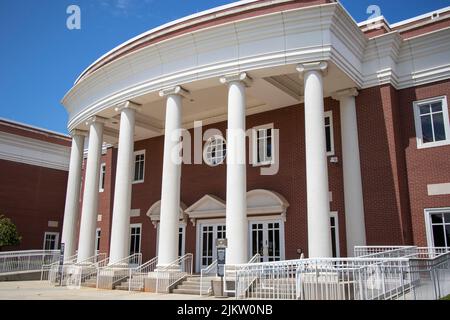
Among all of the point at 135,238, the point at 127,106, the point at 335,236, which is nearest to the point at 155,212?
the point at 135,238

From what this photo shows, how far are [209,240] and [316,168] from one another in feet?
30.3

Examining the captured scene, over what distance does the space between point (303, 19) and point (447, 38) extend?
5.55 metres

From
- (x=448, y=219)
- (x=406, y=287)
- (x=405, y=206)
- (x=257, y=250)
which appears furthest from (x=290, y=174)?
(x=406, y=287)

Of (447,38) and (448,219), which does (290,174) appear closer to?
(448,219)

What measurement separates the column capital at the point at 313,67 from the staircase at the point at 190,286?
8.17m

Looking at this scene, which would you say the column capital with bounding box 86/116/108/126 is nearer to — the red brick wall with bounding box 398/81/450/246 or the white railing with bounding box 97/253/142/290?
the white railing with bounding box 97/253/142/290

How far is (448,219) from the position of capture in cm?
1557

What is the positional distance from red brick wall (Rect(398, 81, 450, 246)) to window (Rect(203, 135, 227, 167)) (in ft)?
28.3

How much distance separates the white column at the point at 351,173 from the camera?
1638 centimetres

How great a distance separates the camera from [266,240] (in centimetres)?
1923

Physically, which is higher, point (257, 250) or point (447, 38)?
point (447, 38)

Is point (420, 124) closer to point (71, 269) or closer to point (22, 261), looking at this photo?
point (71, 269)

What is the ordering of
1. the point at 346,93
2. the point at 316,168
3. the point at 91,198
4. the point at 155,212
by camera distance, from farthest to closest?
the point at 155,212 < the point at 91,198 < the point at 346,93 < the point at 316,168

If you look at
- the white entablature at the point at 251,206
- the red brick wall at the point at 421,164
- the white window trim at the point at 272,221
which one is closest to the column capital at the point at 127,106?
the white entablature at the point at 251,206
